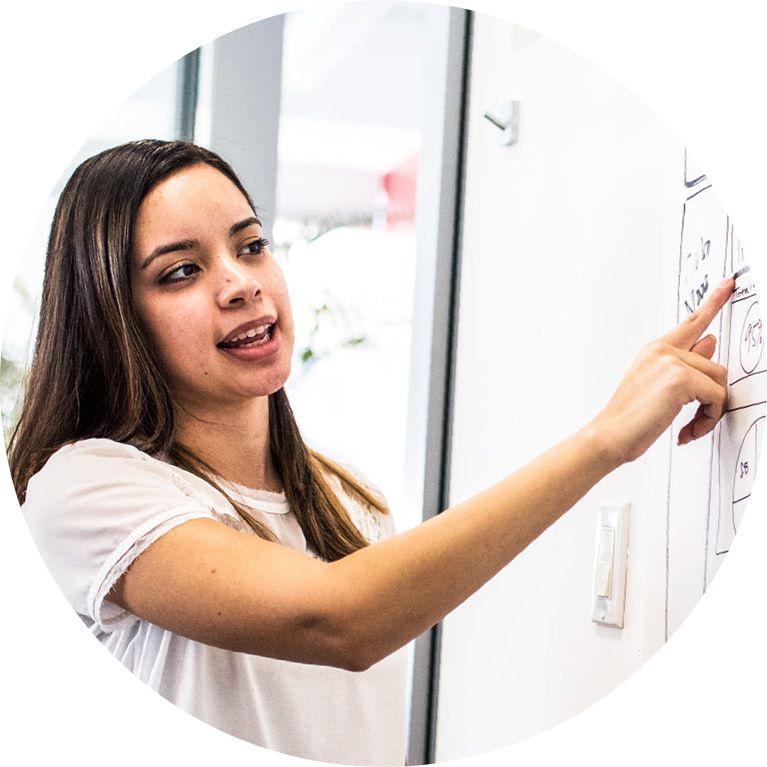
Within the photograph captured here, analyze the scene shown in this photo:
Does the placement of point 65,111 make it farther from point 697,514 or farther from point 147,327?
point 697,514

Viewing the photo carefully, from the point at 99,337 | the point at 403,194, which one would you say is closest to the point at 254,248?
the point at 99,337

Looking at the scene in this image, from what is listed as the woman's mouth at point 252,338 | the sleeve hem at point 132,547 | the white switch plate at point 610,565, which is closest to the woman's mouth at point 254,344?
the woman's mouth at point 252,338

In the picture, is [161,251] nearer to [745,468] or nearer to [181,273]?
[181,273]

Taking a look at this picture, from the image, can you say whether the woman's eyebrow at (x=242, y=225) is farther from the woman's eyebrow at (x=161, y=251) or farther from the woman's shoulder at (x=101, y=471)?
the woman's shoulder at (x=101, y=471)

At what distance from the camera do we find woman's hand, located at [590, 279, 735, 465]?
60cm

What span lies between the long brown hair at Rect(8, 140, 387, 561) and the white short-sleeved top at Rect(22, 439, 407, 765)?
4cm

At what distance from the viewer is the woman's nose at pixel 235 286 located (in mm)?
678

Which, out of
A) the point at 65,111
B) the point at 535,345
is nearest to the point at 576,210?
the point at 535,345

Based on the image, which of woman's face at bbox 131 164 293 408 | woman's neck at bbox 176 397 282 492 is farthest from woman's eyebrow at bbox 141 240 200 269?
woman's neck at bbox 176 397 282 492

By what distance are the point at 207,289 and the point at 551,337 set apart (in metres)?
0.28

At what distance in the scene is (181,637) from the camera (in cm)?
65

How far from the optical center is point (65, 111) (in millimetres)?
655

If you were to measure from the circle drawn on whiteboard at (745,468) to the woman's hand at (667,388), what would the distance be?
3 cm

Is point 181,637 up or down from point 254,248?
down
